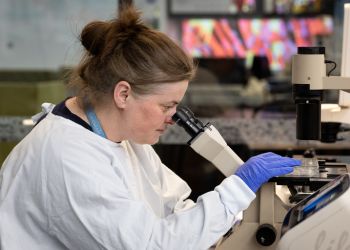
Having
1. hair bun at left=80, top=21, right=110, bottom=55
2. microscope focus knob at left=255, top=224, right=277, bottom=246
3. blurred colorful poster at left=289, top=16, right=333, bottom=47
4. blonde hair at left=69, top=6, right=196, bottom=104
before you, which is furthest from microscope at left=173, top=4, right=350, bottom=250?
blurred colorful poster at left=289, top=16, right=333, bottom=47

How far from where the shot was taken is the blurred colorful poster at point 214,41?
400cm

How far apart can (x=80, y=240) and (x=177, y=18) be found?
2.55m

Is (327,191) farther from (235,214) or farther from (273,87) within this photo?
(273,87)

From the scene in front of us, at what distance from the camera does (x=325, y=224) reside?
1549mm

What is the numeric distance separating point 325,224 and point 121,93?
0.53 meters

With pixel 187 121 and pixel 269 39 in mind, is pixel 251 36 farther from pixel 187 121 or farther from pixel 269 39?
pixel 187 121

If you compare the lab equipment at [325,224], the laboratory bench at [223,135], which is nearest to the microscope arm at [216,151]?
the lab equipment at [325,224]

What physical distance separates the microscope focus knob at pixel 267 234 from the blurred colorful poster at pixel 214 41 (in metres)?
2.19

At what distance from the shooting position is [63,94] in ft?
13.3

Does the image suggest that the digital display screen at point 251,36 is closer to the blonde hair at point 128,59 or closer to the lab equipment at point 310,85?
the lab equipment at point 310,85

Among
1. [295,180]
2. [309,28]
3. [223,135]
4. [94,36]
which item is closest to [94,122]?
[94,36]

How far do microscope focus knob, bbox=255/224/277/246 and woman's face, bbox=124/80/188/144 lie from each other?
1.19ft

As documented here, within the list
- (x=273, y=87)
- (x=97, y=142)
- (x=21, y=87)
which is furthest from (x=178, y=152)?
(x=97, y=142)

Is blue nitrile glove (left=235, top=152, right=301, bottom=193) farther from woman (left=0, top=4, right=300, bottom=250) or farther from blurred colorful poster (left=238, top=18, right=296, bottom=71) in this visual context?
blurred colorful poster (left=238, top=18, right=296, bottom=71)
